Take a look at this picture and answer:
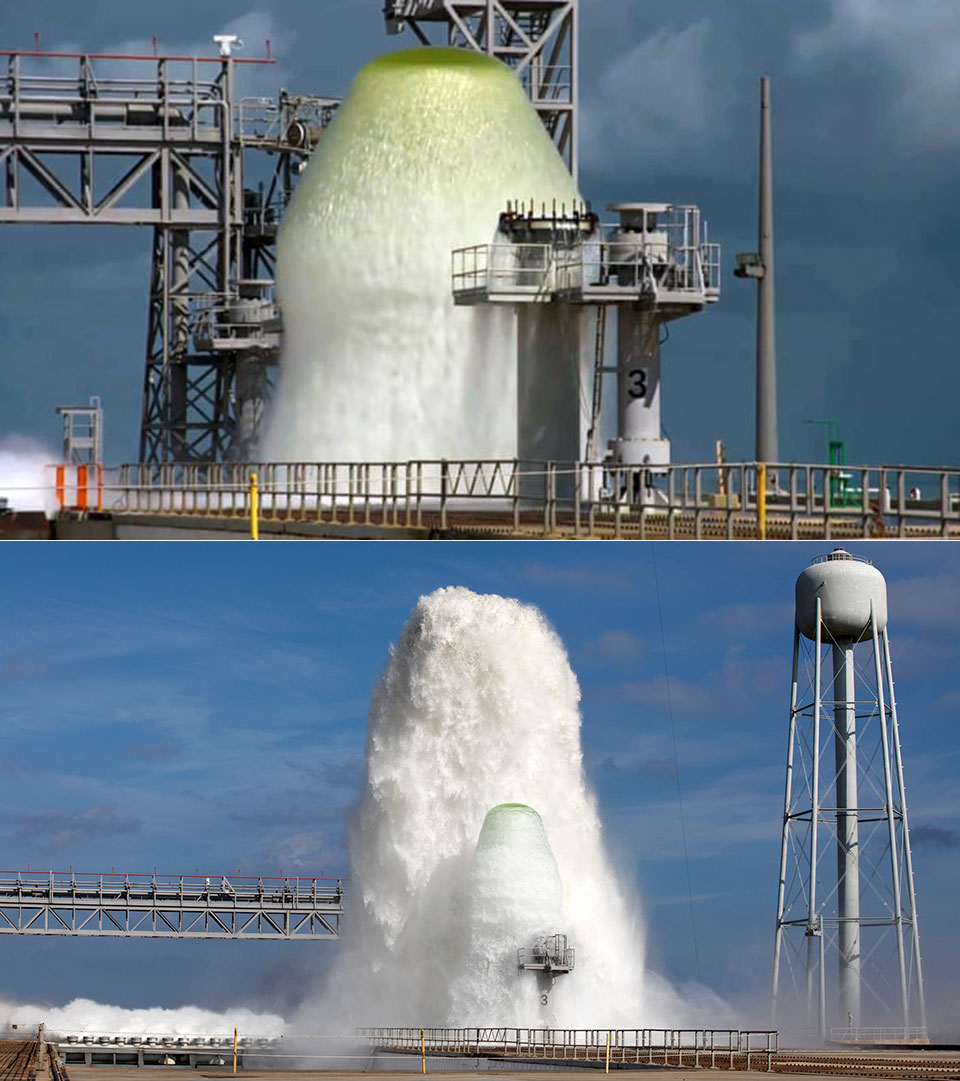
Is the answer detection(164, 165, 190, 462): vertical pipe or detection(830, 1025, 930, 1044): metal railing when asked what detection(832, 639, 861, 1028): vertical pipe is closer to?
detection(830, 1025, 930, 1044): metal railing

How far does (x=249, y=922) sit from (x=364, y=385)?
15.8m

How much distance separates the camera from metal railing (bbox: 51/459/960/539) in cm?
3444

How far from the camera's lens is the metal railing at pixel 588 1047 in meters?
31.9

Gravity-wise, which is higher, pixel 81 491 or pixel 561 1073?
pixel 81 491

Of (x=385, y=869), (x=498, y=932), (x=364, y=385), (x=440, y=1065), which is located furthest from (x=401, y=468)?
(x=440, y=1065)

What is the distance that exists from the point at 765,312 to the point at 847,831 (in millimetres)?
12189

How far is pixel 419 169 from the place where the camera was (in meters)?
54.5

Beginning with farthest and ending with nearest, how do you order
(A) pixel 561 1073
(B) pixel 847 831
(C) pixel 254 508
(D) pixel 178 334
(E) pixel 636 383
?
(D) pixel 178 334, (E) pixel 636 383, (B) pixel 847 831, (C) pixel 254 508, (A) pixel 561 1073

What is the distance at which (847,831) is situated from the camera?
1788 inches

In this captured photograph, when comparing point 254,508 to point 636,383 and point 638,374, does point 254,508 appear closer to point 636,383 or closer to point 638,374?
point 636,383

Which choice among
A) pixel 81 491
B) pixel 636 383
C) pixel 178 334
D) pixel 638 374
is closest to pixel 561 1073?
pixel 636 383

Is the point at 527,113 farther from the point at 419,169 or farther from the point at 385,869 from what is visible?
the point at 385,869

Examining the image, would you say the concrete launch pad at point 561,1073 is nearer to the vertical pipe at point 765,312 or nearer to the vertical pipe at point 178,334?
the vertical pipe at point 765,312

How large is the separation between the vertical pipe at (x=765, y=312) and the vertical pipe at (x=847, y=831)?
6.89 metres
